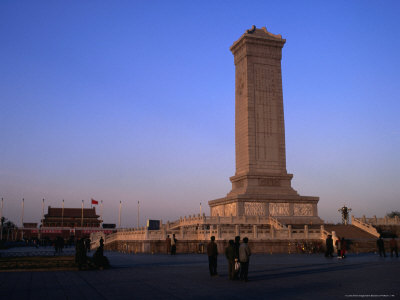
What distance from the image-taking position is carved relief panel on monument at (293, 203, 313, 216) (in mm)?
53562

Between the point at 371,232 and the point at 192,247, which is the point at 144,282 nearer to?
the point at 192,247

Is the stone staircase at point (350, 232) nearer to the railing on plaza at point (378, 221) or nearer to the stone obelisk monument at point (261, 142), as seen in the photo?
the railing on plaza at point (378, 221)

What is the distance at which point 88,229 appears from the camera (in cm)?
9006

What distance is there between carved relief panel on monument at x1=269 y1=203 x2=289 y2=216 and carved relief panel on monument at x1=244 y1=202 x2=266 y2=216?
3.66 feet

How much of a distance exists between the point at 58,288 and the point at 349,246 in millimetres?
28841

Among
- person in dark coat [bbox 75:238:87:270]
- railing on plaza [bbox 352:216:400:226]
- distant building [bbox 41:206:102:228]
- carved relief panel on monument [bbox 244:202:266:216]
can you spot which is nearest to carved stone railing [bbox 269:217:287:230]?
carved relief panel on monument [bbox 244:202:266:216]

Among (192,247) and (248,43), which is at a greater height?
(248,43)

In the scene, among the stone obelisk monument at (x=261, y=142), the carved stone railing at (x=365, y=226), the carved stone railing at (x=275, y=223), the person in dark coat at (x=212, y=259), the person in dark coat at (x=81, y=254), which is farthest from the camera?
the stone obelisk monument at (x=261, y=142)

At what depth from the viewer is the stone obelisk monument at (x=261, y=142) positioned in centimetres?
5247

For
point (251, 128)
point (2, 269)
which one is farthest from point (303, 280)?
point (251, 128)

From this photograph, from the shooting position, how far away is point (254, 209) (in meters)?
51.8

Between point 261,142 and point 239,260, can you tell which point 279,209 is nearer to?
point 261,142

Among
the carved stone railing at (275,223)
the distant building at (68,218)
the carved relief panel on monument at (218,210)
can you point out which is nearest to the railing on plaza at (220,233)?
the carved stone railing at (275,223)

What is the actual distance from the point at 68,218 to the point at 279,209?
5857 centimetres
